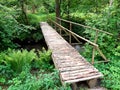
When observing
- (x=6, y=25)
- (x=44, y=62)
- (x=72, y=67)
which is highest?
(x=6, y=25)

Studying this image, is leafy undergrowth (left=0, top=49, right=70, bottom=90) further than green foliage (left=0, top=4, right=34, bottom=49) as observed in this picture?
No

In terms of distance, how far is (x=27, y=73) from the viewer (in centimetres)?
459

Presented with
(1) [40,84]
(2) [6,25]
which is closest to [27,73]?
(1) [40,84]

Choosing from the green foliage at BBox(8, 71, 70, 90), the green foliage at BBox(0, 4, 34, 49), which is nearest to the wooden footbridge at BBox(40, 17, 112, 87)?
the green foliage at BBox(8, 71, 70, 90)

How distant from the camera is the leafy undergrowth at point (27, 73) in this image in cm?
403

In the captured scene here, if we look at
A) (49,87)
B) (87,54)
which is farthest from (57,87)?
(87,54)

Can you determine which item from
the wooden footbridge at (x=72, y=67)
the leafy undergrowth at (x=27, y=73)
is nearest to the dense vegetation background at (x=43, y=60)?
the leafy undergrowth at (x=27, y=73)

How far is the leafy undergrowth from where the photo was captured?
4.03 meters

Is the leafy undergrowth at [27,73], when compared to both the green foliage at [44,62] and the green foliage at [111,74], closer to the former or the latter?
the green foliage at [44,62]

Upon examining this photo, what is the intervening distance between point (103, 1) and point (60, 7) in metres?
3.52

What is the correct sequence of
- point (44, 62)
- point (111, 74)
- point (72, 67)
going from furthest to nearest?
point (44, 62)
point (72, 67)
point (111, 74)

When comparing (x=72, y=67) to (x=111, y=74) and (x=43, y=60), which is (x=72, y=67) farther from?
(x=43, y=60)

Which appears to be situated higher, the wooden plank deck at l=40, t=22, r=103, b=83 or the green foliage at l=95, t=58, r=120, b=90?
the wooden plank deck at l=40, t=22, r=103, b=83

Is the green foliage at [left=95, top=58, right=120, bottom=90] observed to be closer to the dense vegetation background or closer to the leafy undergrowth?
the dense vegetation background
